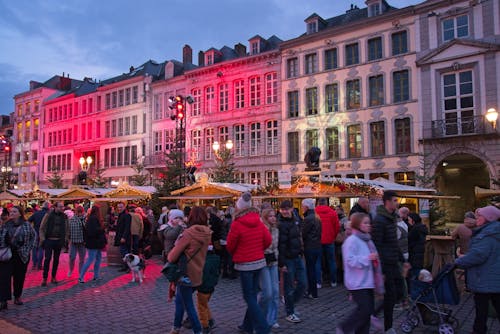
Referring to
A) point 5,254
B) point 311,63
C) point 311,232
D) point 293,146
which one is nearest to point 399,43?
point 311,63

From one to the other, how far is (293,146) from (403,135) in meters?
7.33

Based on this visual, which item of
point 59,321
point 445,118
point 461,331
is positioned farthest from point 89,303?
point 445,118

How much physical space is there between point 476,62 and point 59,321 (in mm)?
23430

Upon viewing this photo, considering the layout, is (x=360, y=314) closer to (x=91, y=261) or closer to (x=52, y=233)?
(x=91, y=261)

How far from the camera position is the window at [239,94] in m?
33.2

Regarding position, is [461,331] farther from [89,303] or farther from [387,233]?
[89,303]

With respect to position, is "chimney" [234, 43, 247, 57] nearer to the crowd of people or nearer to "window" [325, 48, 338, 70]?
"window" [325, 48, 338, 70]

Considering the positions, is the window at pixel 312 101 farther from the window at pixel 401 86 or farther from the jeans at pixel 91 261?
the jeans at pixel 91 261

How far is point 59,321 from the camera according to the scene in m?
6.79

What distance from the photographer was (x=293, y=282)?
6.90 meters

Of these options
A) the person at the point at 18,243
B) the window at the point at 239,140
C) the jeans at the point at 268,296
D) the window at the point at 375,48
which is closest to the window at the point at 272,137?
the window at the point at 239,140

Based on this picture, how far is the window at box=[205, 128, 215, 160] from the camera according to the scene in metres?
34.8

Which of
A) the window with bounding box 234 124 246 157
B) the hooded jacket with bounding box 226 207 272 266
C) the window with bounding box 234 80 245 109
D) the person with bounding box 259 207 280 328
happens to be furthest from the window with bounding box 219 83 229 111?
the hooded jacket with bounding box 226 207 272 266

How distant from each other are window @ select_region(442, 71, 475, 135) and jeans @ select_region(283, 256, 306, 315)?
1997cm
